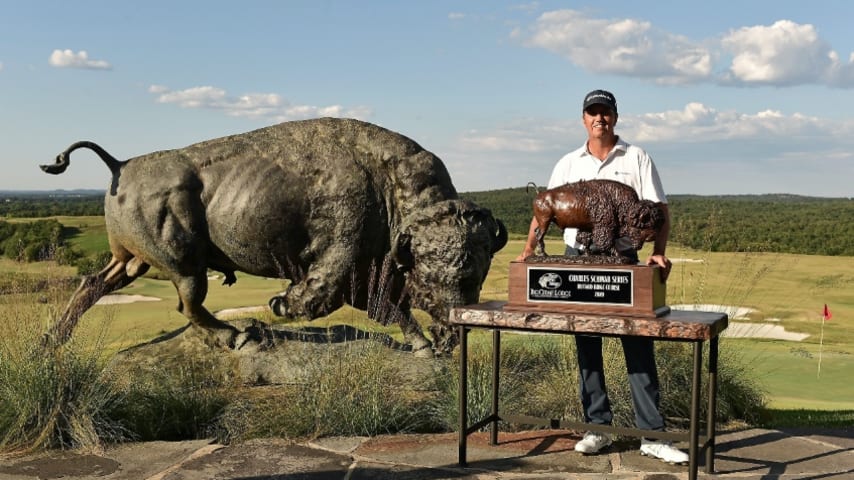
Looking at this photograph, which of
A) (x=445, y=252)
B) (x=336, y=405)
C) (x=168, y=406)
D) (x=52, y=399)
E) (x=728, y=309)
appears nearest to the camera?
(x=52, y=399)

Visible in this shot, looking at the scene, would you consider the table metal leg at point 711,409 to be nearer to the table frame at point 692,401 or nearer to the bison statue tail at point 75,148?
the table frame at point 692,401

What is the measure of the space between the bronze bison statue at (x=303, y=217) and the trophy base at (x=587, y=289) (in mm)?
1928

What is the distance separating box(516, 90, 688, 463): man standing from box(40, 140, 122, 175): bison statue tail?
3.87m

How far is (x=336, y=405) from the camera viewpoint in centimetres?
487

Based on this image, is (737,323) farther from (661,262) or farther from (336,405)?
(336,405)

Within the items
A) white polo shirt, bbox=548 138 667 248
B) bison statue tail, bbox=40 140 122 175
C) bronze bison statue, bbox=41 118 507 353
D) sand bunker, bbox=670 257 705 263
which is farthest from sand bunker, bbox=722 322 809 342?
bison statue tail, bbox=40 140 122 175

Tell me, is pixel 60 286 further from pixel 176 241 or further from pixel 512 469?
pixel 512 469

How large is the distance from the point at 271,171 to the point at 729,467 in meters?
3.86

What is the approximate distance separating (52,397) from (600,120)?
3.58 metres

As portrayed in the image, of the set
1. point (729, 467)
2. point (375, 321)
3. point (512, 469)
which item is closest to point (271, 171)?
point (375, 321)

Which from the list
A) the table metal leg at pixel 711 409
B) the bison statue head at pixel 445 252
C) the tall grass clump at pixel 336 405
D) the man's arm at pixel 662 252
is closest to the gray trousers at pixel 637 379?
the man's arm at pixel 662 252

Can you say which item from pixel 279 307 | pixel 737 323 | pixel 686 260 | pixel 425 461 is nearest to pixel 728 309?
pixel 737 323

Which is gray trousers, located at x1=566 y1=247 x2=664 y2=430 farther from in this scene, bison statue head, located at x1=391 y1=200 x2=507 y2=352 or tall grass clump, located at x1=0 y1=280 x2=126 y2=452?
tall grass clump, located at x1=0 y1=280 x2=126 y2=452

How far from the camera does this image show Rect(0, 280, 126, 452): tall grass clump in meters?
4.59
